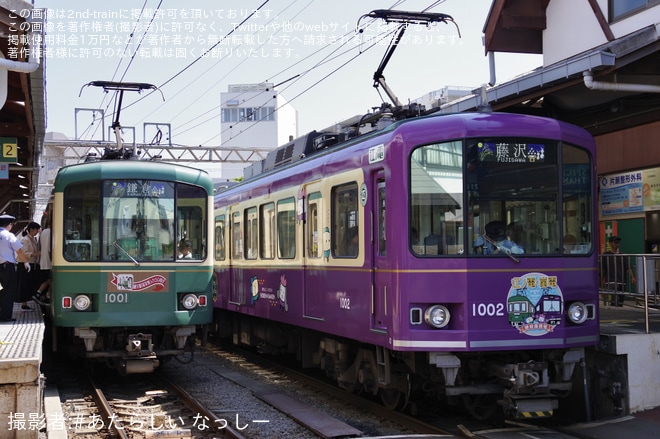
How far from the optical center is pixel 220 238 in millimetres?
15336

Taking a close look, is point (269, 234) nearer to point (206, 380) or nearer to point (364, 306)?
point (206, 380)

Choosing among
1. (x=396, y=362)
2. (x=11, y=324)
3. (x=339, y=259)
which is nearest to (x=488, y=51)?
(x=339, y=259)

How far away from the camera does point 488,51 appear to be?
51.7 feet

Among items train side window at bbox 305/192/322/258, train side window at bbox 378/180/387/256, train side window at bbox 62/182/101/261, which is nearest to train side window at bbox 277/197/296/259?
train side window at bbox 305/192/322/258

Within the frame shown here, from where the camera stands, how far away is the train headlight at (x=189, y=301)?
10.9 m

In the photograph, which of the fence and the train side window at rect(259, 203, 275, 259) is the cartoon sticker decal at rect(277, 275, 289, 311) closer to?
the train side window at rect(259, 203, 275, 259)

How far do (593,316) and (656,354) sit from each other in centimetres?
114

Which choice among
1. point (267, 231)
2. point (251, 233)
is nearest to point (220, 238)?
point (251, 233)

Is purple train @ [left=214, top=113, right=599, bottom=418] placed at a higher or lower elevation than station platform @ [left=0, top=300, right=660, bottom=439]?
higher

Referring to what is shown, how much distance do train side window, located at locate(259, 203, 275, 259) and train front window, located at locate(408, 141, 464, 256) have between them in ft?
14.6

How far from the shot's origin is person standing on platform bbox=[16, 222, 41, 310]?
12258 mm

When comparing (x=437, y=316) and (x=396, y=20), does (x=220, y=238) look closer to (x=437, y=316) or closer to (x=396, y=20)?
(x=396, y=20)

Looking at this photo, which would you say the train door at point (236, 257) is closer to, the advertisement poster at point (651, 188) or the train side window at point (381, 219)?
the train side window at point (381, 219)

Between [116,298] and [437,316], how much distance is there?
183 inches
